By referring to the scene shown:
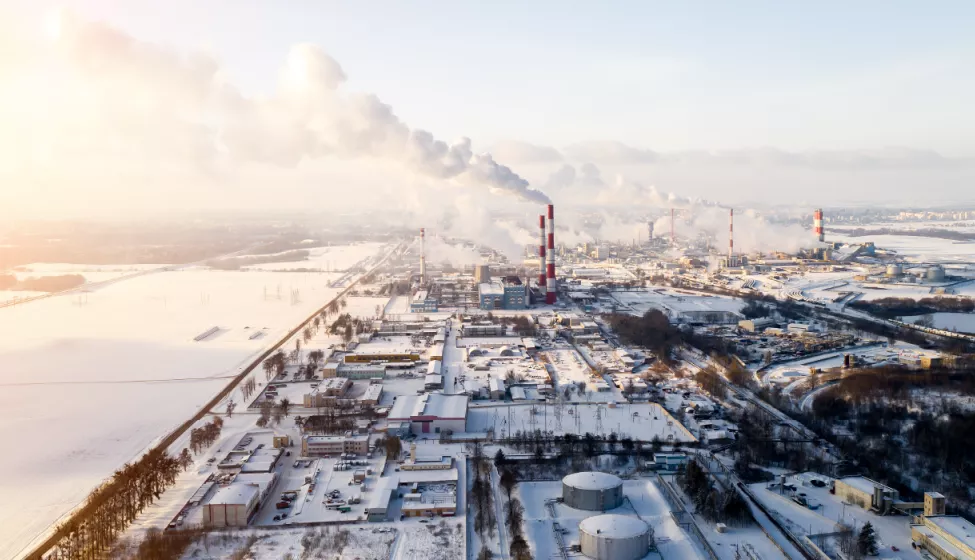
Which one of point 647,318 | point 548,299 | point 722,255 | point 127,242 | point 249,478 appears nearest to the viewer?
point 249,478

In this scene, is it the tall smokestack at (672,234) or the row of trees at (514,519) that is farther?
the tall smokestack at (672,234)

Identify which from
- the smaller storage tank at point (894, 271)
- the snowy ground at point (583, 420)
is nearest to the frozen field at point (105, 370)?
the snowy ground at point (583, 420)

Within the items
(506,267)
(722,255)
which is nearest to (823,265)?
(722,255)

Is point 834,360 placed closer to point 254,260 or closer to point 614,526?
point 614,526

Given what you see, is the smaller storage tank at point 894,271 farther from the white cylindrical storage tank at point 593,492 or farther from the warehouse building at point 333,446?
the warehouse building at point 333,446

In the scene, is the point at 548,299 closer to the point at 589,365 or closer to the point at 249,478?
the point at 589,365

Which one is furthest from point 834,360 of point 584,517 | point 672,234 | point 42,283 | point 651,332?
point 672,234
